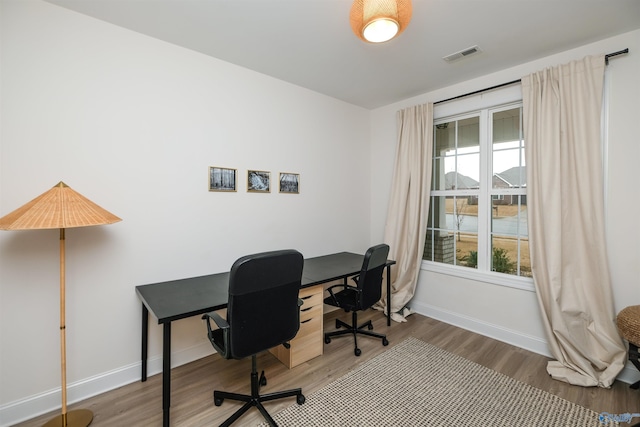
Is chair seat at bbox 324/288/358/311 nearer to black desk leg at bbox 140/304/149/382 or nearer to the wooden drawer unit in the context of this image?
the wooden drawer unit

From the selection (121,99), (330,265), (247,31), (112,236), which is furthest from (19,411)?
(247,31)

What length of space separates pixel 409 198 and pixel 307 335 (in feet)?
6.74

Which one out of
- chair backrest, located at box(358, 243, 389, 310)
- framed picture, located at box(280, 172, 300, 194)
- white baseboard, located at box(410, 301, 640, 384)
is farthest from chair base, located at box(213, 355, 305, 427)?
white baseboard, located at box(410, 301, 640, 384)

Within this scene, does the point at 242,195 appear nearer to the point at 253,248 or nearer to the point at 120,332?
the point at 253,248

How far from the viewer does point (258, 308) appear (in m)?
1.64

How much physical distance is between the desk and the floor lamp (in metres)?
0.48

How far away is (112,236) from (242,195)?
1.10m

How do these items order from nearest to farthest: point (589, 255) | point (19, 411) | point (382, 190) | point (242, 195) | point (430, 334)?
point (19, 411)
point (589, 255)
point (242, 195)
point (430, 334)
point (382, 190)

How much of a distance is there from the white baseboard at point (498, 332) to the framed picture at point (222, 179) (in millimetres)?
2692

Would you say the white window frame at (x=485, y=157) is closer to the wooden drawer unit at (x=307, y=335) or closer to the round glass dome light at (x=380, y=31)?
the wooden drawer unit at (x=307, y=335)

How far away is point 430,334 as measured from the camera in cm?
298

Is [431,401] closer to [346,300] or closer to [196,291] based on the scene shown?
[346,300]

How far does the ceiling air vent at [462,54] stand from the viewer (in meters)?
2.40

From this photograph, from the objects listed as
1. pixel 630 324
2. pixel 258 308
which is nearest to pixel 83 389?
pixel 258 308
